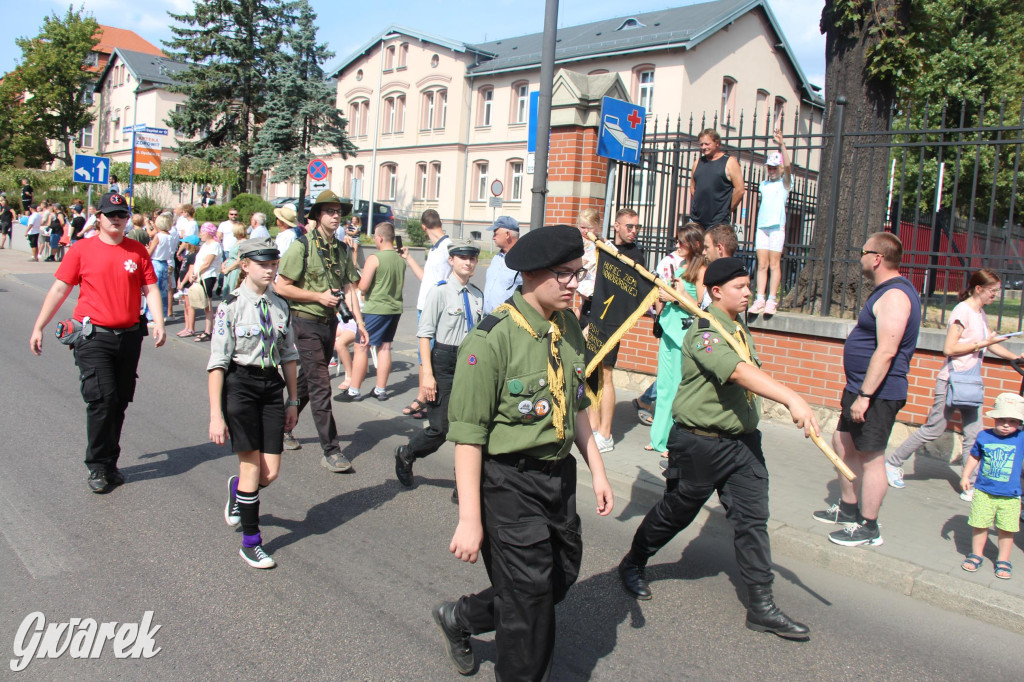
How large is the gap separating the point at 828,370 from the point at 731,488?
4342 mm

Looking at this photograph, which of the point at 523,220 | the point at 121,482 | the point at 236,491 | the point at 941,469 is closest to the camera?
the point at 236,491

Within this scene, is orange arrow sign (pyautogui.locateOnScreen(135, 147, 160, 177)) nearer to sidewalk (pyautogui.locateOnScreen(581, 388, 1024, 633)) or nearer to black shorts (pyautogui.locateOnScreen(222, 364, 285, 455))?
sidewalk (pyautogui.locateOnScreen(581, 388, 1024, 633))

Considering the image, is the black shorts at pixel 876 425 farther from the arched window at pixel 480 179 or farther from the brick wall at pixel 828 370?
the arched window at pixel 480 179

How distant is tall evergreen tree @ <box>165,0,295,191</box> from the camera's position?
40.2m

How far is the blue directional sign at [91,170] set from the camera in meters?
20.3

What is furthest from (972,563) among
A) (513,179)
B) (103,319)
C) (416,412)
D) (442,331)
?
(513,179)

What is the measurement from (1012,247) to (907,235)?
7.21 m

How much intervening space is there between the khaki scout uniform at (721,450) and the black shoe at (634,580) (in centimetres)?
42

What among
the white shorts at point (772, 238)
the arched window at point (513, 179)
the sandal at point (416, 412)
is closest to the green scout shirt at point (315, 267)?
the sandal at point (416, 412)

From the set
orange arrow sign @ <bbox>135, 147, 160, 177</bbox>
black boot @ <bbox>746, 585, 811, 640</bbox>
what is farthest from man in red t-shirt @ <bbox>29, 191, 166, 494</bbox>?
orange arrow sign @ <bbox>135, 147, 160, 177</bbox>

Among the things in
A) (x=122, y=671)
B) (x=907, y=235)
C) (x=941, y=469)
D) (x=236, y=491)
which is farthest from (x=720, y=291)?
(x=907, y=235)

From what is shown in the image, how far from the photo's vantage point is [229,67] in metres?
40.4

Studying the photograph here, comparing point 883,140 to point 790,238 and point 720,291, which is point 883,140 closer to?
point 720,291

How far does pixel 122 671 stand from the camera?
11.1 ft
